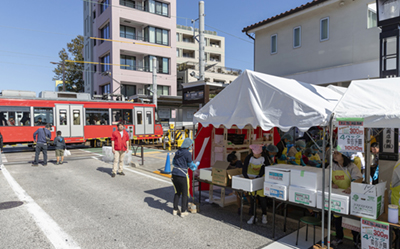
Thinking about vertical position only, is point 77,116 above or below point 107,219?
above

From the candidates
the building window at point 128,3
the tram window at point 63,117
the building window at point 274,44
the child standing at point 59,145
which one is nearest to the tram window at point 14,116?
the tram window at point 63,117

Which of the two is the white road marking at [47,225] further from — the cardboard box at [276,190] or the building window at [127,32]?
the building window at [127,32]

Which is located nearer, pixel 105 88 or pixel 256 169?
pixel 256 169

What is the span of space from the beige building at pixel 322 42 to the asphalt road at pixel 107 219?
1058cm

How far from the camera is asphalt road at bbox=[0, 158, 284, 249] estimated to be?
4.76m

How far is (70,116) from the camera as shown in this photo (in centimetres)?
1836

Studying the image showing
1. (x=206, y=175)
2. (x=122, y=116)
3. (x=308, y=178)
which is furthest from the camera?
(x=122, y=116)

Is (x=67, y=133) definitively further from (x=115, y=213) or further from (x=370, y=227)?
(x=370, y=227)

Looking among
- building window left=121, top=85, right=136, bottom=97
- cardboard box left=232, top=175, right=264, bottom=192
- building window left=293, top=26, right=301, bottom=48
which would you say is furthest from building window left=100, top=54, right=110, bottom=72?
cardboard box left=232, top=175, right=264, bottom=192

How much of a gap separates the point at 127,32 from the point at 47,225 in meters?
29.7

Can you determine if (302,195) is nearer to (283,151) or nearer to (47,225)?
(283,151)

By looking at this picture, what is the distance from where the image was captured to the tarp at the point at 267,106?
488 centimetres

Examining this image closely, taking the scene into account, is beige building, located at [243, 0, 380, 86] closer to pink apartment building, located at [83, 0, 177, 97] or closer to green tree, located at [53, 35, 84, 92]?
pink apartment building, located at [83, 0, 177, 97]

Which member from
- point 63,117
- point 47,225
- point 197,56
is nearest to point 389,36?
point 47,225
